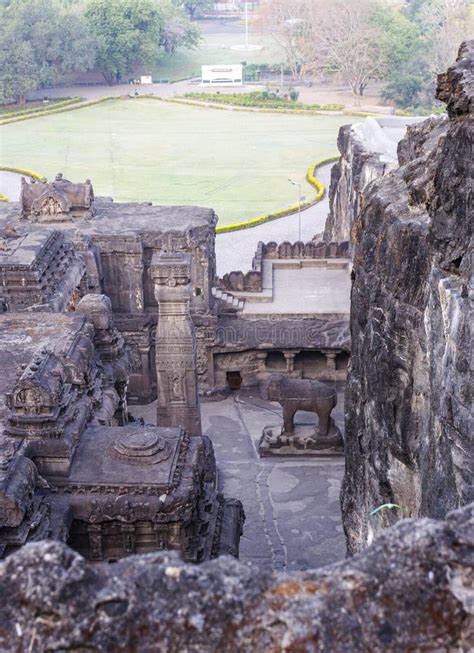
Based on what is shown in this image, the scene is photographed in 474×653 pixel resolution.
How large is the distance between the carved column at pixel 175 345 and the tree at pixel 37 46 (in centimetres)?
5224

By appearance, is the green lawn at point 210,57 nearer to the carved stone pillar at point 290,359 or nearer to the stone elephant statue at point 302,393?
the carved stone pillar at point 290,359

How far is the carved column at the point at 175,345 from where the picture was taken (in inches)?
572

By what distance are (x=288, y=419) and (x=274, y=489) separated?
1784 mm

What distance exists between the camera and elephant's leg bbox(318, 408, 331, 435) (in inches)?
765

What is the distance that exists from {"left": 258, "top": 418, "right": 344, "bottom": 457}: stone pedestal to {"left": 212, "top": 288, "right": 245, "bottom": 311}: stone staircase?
4.77 meters

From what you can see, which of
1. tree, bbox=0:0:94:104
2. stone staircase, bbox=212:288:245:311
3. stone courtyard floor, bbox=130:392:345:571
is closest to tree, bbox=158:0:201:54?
tree, bbox=0:0:94:104

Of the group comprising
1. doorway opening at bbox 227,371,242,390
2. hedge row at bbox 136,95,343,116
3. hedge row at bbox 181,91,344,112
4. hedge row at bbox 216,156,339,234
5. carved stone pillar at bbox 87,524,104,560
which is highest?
carved stone pillar at bbox 87,524,104,560

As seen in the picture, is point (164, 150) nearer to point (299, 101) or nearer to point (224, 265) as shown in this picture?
point (299, 101)

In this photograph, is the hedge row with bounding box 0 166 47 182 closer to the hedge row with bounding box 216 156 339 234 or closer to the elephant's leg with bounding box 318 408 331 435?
the hedge row with bounding box 216 156 339 234

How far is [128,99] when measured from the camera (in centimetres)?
6900

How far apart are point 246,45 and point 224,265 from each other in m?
72.0

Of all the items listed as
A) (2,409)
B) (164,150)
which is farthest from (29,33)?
(2,409)

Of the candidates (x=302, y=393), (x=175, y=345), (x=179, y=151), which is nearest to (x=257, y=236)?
(x=302, y=393)

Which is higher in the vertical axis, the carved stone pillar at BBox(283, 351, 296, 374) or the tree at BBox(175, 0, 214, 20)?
the tree at BBox(175, 0, 214, 20)
